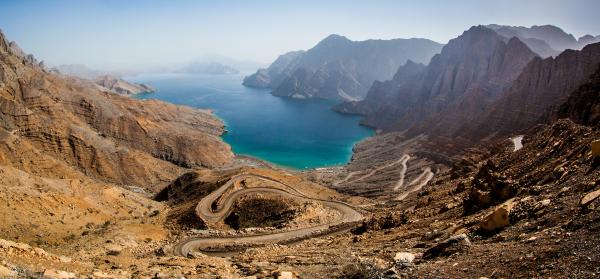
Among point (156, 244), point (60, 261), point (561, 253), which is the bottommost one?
point (156, 244)

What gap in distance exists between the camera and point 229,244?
45.7 metres

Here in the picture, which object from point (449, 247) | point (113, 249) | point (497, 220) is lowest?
point (113, 249)

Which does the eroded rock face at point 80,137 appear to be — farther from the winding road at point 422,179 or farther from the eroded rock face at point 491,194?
the eroded rock face at point 491,194

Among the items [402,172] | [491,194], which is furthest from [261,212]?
[402,172]

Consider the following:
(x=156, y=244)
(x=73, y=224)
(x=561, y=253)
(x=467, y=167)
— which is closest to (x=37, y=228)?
(x=73, y=224)

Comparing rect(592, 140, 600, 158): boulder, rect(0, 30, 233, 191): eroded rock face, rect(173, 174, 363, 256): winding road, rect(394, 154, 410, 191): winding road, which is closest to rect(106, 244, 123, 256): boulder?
rect(173, 174, 363, 256): winding road

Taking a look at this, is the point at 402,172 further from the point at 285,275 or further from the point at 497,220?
the point at 285,275

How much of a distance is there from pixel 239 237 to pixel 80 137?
81.5m

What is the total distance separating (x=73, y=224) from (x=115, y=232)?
566cm

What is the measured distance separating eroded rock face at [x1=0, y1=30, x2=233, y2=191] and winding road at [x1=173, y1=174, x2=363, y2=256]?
46.7 m

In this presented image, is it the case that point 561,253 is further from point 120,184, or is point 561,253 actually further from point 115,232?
point 120,184

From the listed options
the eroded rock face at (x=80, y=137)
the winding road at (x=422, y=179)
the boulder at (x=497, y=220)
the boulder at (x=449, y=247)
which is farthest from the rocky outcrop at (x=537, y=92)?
the boulder at (x=449, y=247)

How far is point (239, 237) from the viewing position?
4859cm

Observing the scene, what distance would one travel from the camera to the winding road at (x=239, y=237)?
1786 inches
